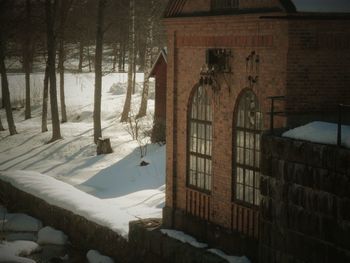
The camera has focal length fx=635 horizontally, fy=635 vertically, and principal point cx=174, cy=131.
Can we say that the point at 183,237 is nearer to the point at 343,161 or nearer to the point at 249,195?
the point at 249,195

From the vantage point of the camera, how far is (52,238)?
18.7 m

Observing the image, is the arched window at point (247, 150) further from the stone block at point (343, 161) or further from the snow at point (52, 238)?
the snow at point (52, 238)

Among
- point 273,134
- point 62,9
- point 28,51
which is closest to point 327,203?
point 273,134

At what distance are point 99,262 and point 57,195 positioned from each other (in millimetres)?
4126

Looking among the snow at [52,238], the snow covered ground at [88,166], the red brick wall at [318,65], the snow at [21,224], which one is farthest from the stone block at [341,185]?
the snow at [21,224]

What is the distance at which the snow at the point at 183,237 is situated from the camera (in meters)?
14.8

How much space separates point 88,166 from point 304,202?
17.5m

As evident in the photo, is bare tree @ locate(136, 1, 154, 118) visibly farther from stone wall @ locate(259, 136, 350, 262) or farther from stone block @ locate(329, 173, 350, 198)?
stone block @ locate(329, 173, 350, 198)

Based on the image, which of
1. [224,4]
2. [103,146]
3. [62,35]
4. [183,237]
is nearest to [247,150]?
[183,237]

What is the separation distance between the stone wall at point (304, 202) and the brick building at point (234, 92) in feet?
5.81

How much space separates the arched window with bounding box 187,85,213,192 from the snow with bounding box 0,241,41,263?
15.3ft

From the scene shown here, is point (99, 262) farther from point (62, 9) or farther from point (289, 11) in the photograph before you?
point (62, 9)

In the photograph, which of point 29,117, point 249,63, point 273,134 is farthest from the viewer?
point 29,117

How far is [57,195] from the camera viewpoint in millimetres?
20078
